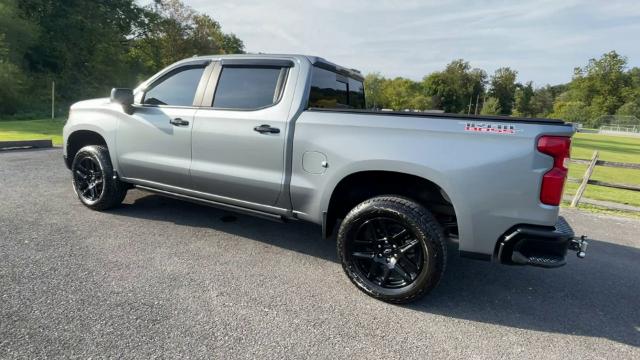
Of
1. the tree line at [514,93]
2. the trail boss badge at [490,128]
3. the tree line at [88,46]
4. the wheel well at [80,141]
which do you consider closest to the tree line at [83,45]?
the tree line at [88,46]

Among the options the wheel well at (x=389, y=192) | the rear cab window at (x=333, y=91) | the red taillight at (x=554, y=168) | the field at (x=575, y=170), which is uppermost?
the rear cab window at (x=333, y=91)

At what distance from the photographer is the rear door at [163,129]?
13.0ft

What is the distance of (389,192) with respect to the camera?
3.41m

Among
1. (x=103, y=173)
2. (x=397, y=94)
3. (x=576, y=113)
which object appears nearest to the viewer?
(x=103, y=173)

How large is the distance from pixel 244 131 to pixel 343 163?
1.03 meters

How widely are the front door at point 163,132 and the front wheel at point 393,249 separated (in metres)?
1.92

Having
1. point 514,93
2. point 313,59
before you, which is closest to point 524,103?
point 514,93

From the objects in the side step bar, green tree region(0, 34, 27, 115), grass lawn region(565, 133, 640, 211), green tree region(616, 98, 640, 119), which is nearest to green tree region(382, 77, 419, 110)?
green tree region(616, 98, 640, 119)

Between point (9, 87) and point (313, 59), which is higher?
point (9, 87)

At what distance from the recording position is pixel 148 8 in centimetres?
3969

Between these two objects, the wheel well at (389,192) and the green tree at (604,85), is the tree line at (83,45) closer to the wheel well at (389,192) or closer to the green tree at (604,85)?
the wheel well at (389,192)

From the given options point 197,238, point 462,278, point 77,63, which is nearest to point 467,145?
point 462,278

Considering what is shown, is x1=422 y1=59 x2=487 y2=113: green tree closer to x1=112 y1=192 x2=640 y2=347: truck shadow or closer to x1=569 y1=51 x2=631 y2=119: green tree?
x1=569 y1=51 x2=631 y2=119: green tree

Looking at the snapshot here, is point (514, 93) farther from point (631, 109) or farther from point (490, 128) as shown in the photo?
point (490, 128)
